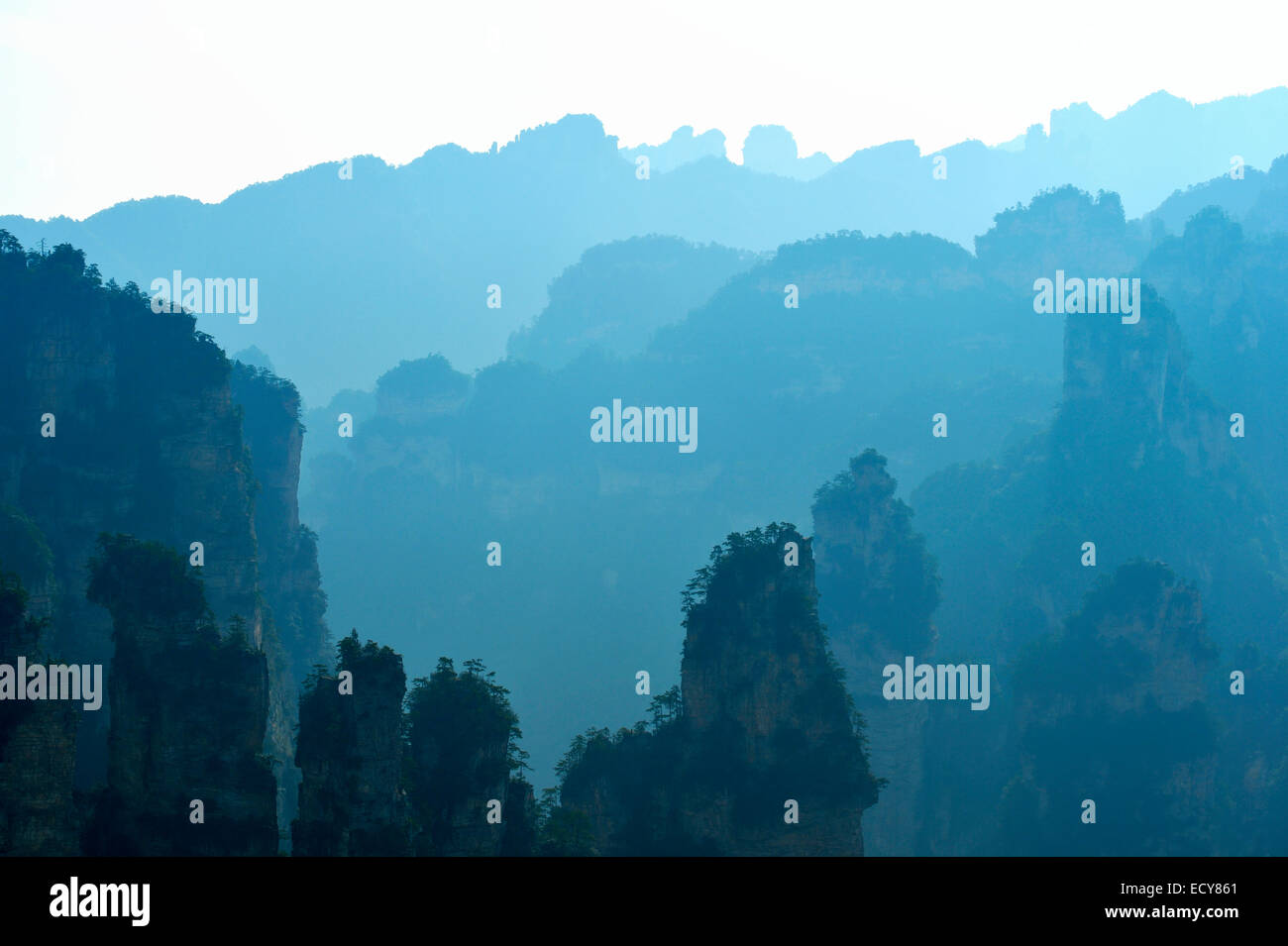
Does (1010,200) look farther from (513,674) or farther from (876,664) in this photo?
(876,664)

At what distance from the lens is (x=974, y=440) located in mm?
101438

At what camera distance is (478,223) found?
646 ft

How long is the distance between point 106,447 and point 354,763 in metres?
22.0

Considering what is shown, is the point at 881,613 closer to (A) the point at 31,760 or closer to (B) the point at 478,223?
(A) the point at 31,760

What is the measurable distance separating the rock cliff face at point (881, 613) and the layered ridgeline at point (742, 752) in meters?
21.6

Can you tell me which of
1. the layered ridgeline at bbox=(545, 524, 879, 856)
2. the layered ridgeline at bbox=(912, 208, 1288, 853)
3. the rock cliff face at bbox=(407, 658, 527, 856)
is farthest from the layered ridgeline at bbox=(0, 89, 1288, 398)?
the rock cliff face at bbox=(407, 658, 527, 856)

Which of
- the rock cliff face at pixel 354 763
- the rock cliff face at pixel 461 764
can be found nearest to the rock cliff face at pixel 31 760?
the rock cliff face at pixel 354 763

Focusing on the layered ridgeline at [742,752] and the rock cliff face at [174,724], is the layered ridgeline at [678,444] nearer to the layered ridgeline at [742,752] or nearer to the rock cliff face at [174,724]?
the layered ridgeline at [742,752]

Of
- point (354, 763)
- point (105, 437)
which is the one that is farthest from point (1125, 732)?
point (105, 437)

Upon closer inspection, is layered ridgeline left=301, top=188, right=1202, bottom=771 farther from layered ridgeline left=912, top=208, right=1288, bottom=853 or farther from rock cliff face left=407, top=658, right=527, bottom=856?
rock cliff face left=407, top=658, right=527, bottom=856

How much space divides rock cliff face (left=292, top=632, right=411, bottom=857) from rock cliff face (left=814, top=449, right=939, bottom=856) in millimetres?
39124

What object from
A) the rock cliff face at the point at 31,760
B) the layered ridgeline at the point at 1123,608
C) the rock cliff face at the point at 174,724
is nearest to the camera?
the rock cliff face at the point at 31,760

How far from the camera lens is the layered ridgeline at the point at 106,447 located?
46812mm

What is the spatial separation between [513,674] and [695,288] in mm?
58368
